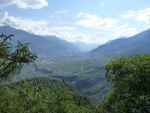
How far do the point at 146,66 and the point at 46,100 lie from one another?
30959 mm

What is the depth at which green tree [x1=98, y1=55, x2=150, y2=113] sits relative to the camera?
36188 millimetres

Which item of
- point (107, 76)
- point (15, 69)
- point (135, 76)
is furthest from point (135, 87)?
point (15, 69)

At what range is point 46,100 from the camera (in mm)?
65812

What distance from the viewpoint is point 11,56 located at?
559 inches

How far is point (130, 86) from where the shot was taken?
122 ft

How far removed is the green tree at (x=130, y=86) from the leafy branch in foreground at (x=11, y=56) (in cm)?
2204

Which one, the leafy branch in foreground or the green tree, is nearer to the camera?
the leafy branch in foreground

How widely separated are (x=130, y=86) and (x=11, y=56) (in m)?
24.3

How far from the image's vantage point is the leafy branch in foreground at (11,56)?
14.1 m

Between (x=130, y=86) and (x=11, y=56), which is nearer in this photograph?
(x=11, y=56)

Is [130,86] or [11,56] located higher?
[11,56]

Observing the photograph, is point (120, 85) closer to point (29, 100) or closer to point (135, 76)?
point (135, 76)

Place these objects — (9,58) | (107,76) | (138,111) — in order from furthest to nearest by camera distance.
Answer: (107,76) → (138,111) → (9,58)

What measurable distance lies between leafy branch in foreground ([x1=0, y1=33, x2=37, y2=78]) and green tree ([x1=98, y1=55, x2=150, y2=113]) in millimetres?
22043
